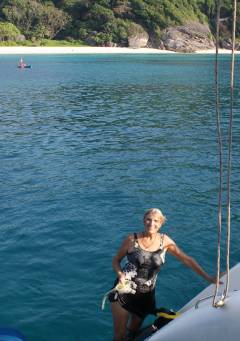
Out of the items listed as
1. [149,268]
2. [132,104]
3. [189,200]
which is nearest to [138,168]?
[189,200]

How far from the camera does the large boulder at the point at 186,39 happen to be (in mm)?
165500

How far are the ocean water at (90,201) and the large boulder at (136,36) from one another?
13315cm

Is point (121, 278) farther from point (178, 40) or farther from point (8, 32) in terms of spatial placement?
point (178, 40)

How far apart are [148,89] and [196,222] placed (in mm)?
39550

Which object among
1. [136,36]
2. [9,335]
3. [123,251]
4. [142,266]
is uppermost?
[136,36]

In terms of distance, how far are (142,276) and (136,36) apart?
6519 inches

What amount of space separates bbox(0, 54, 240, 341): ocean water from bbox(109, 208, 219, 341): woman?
2.21 metres

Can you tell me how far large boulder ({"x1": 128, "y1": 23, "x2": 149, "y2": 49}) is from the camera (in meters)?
164

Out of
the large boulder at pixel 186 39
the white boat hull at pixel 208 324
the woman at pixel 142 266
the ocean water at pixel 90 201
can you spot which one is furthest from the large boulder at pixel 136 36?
the white boat hull at pixel 208 324

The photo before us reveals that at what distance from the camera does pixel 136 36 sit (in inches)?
6467

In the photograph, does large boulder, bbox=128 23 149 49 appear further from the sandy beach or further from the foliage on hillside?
the sandy beach

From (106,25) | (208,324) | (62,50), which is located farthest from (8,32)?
(208,324)

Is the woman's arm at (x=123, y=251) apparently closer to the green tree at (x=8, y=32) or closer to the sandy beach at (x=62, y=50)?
the sandy beach at (x=62, y=50)

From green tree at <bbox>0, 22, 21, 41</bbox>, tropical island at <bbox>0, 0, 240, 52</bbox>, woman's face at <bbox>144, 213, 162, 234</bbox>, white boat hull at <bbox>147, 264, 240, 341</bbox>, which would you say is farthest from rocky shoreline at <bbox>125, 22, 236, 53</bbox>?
white boat hull at <bbox>147, 264, 240, 341</bbox>
